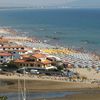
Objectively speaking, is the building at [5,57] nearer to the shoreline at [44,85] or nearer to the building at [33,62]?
the building at [33,62]

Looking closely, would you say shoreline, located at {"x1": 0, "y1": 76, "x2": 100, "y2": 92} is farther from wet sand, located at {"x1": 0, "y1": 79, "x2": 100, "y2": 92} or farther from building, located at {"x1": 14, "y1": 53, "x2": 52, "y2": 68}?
building, located at {"x1": 14, "y1": 53, "x2": 52, "y2": 68}

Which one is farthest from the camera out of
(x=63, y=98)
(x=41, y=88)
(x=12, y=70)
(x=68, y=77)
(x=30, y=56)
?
(x=30, y=56)

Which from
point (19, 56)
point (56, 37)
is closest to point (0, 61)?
point (19, 56)

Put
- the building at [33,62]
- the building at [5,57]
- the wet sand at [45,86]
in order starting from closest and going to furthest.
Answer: the wet sand at [45,86], the building at [33,62], the building at [5,57]

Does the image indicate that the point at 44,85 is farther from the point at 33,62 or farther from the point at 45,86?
the point at 33,62

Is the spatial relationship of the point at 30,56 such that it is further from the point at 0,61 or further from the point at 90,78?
the point at 90,78

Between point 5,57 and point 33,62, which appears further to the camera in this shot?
point 5,57

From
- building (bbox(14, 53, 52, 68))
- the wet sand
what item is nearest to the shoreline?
the wet sand

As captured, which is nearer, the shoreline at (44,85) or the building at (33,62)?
the shoreline at (44,85)

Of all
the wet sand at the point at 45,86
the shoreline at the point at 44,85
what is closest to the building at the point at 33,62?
the shoreline at the point at 44,85

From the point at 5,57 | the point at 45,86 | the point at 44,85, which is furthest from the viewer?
the point at 5,57

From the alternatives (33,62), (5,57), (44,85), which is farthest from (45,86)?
(5,57)
